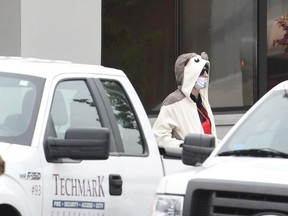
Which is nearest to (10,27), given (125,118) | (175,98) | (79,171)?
(175,98)

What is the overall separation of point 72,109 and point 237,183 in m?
2.25

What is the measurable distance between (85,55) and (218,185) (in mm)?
7934

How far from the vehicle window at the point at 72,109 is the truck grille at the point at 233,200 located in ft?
5.71

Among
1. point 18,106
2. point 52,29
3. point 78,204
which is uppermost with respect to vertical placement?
point 52,29

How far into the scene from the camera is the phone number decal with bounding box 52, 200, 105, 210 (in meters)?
7.37

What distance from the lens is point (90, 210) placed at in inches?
301

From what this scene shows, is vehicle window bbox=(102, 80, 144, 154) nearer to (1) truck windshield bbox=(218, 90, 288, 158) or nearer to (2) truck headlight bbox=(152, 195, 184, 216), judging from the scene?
(1) truck windshield bbox=(218, 90, 288, 158)

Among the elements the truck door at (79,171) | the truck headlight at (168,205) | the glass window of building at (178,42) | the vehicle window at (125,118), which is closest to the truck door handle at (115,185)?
the truck door at (79,171)

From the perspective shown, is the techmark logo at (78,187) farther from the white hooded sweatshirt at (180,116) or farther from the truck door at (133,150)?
the white hooded sweatshirt at (180,116)

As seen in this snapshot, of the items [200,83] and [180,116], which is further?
[200,83]

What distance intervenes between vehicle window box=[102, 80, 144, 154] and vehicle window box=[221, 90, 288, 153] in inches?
50.1

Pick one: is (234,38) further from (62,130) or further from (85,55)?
(62,130)

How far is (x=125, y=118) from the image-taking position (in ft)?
27.7

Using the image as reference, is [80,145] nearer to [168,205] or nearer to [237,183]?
[168,205]
